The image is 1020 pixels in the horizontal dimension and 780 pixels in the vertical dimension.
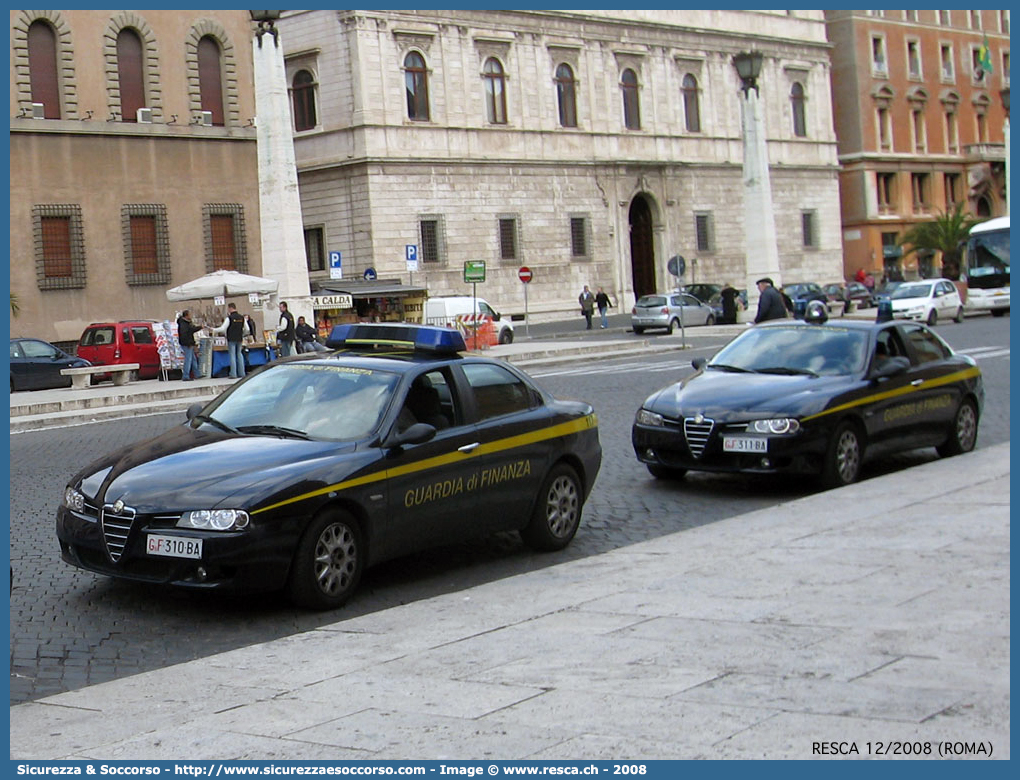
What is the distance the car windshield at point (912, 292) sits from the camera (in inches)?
1914

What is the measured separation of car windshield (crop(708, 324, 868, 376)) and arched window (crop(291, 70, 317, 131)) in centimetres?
4475

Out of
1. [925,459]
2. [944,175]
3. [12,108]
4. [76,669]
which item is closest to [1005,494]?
[925,459]

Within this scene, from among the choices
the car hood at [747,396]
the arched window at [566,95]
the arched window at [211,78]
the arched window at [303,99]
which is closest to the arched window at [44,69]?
the arched window at [211,78]

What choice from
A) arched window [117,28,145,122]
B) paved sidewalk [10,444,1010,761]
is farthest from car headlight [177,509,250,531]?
arched window [117,28,145,122]

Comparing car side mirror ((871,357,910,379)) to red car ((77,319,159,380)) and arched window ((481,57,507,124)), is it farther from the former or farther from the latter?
arched window ((481,57,507,124))

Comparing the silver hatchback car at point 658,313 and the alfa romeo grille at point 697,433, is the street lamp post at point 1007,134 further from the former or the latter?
the silver hatchback car at point 658,313

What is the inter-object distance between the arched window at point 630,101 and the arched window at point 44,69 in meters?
29.7

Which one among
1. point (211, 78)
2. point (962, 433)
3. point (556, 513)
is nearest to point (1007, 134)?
point (211, 78)

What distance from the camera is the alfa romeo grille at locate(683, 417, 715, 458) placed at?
43.9 feet

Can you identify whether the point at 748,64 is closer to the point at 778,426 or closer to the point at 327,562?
the point at 778,426

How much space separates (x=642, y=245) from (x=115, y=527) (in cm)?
5954

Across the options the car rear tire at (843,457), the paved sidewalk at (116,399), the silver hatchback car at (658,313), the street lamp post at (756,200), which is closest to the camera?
the car rear tire at (843,457)

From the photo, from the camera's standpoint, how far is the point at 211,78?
4500 cm

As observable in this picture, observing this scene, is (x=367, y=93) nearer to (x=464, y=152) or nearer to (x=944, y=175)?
(x=464, y=152)
